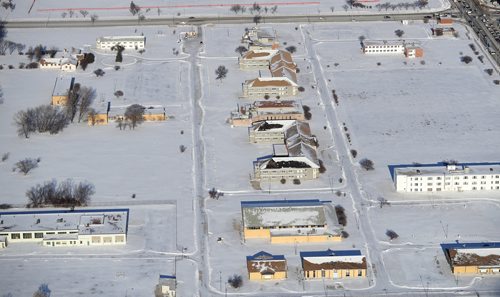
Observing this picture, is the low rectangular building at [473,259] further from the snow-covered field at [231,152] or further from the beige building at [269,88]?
the beige building at [269,88]

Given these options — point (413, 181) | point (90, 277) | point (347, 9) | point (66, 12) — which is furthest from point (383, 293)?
point (66, 12)

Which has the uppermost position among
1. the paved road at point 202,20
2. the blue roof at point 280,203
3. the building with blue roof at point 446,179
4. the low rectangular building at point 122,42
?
the paved road at point 202,20

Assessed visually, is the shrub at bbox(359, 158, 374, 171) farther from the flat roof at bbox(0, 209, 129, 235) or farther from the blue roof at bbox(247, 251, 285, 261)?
the flat roof at bbox(0, 209, 129, 235)

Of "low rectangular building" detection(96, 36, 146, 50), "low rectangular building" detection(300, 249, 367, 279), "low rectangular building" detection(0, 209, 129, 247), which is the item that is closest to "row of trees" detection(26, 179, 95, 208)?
"low rectangular building" detection(0, 209, 129, 247)

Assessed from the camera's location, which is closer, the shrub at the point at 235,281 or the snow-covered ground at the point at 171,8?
the shrub at the point at 235,281

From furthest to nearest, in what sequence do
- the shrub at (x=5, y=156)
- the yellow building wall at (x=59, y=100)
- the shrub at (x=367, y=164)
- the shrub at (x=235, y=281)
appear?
1. the yellow building wall at (x=59, y=100)
2. the shrub at (x=5, y=156)
3. the shrub at (x=367, y=164)
4. the shrub at (x=235, y=281)

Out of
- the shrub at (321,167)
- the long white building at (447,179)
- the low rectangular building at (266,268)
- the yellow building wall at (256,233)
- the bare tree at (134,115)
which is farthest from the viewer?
the bare tree at (134,115)

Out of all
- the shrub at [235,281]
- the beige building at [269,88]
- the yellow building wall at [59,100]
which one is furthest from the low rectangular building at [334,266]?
the yellow building wall at [59,100]

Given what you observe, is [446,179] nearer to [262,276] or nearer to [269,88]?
[262,276]

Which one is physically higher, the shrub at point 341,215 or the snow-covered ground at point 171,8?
the snow-covered ground at point 171,8
